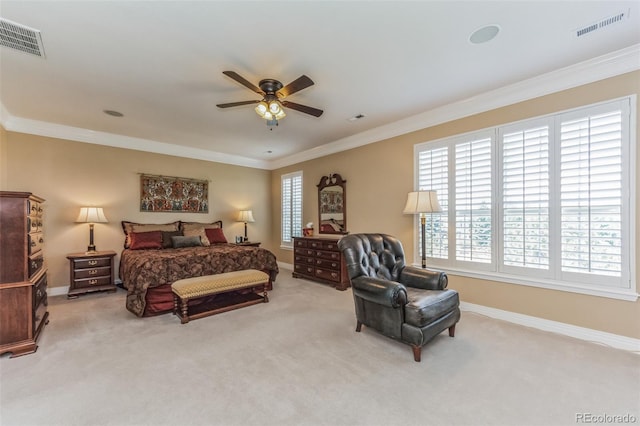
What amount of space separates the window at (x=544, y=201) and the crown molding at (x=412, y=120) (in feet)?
1.10

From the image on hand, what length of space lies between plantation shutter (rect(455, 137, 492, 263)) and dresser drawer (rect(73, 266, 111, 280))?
585 cm

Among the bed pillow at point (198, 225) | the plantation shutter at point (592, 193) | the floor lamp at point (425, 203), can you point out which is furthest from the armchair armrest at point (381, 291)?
the bed pillow at point (198, 225)

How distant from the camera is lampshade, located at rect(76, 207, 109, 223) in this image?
4.77 meters

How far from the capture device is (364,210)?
5320 mm

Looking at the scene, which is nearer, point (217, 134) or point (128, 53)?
point (128, 53)

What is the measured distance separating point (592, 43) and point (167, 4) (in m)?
3.79

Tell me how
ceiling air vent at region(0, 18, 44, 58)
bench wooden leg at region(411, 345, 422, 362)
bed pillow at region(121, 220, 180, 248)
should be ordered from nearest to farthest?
ceiling air vent at region(0, 18, 44, 58) < bench wooden leg at region(411, 345, 422, 362) < bed pillow at region(121, 220, 180, 248)

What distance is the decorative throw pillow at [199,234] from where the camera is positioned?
561cm

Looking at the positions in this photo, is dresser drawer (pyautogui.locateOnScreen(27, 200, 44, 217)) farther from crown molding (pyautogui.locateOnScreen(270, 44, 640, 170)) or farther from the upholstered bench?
crown molding (pyautogui.locateOnScreen(270, 44, 640, 170))

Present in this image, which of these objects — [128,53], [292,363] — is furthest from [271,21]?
[292,363]

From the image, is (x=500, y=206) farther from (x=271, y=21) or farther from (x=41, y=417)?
(x=41, y=417)

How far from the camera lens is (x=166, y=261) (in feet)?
12.6

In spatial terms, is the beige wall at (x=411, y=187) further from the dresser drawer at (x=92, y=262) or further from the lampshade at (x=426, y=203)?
the dresser drawer at (x=92, y=262)

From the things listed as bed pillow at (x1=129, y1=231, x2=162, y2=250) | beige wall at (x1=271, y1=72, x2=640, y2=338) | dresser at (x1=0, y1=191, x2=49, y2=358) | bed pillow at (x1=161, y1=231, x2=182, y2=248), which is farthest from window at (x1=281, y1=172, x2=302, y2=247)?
dresser at (x1=0, y1=191, x2=49, y2=358)
